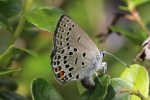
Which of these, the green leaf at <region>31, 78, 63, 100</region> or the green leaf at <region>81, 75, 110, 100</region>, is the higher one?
the green leaf at <region>31, 78, 63, 100</region>

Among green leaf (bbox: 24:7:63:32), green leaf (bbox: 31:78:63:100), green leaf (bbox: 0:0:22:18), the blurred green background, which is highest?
the blurred green background

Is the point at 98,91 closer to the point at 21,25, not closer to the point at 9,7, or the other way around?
the point at 21,25

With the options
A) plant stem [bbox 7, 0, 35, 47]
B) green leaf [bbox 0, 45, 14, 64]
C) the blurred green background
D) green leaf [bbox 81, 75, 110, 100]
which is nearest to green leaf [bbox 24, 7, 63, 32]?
plant stem [bbox 7, 0, 35, 47]

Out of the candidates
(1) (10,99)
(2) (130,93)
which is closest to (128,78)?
(2) (130,93)

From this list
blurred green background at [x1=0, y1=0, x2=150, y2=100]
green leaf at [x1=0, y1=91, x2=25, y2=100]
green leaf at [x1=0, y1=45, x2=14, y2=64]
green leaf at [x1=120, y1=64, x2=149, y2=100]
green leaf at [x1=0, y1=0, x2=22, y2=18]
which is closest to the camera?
green leaf at [x1=0, y1=45, x2=14, y2=64]

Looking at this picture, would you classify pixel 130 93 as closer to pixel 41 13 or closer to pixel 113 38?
pixel 41 13

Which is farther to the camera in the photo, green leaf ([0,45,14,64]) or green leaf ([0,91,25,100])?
green leaf ([0,91,25,100])

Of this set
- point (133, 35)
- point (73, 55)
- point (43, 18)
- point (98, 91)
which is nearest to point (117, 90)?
point (98, 91)

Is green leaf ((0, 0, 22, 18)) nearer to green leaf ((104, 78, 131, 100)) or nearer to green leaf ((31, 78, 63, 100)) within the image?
green leaf ((31, 78, 63, 100))
